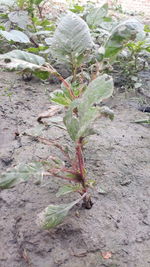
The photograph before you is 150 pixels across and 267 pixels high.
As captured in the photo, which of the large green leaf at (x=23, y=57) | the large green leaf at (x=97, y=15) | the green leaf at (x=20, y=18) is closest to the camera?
the large green leaf at (x=23, y=57)

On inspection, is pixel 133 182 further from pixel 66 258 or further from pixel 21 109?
pixel 21 109

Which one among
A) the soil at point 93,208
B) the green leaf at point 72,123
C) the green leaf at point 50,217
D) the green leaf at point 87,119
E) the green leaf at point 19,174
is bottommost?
the soil at point 93,208

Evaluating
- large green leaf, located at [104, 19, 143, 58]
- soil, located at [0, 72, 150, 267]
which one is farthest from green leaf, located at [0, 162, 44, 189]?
large green leaf, located at [104, 19, 143, 58]

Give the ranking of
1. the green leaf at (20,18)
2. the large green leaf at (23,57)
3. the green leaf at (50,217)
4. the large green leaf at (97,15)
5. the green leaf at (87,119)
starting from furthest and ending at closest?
the green leaf at (20,18) < the large green leaf at (97,15) < the large green leaf at (23,57) < the green leaf at (50,217) < the green leaf at (87,119)

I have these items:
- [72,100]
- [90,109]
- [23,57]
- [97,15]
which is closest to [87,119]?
[90,109]

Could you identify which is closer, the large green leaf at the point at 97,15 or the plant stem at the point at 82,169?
the plant stem at the point at 82,169

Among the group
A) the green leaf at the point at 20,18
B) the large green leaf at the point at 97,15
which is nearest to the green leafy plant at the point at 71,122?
the large green leaf at the point at 97,15

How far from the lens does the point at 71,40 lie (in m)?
1.13

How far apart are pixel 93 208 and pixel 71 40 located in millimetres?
607

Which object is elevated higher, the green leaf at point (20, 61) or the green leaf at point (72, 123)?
the green leaf at point (20, 61)

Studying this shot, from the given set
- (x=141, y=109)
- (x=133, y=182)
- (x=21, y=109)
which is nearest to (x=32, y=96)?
(x=21, y=109)

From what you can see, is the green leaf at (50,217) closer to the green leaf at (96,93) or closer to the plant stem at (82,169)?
the plant stem at (82,169)

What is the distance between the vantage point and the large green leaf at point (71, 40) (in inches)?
44.4

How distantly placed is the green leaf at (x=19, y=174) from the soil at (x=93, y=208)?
21 cm
